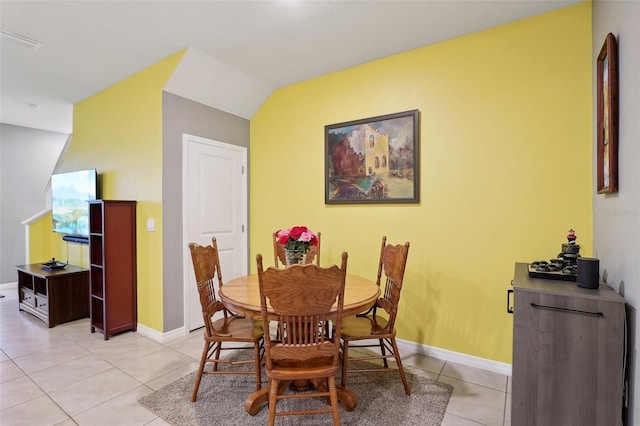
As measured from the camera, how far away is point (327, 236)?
3.31 m

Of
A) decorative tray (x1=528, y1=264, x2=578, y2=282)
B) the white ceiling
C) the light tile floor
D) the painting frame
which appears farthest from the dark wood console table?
the painting frame

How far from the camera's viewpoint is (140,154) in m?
3.23

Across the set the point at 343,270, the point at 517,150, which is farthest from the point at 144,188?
the point at 517,150

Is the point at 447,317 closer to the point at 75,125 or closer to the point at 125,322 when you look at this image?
the point at 125,322

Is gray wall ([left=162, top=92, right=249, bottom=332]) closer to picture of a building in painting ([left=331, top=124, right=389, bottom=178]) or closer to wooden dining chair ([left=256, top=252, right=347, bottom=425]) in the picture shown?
picture of a building in painting ([left=331, top=124, right=389, bottom=178])

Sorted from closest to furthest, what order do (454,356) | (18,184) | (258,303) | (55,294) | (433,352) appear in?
1. (258,303)
2. (454,356)
3. (433,352)
4. (55,294)
5. (18,184)

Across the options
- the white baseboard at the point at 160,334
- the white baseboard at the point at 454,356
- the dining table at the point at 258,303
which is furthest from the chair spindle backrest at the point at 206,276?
the white baseboard at the point at 454,356

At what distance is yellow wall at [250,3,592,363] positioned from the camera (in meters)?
2.21

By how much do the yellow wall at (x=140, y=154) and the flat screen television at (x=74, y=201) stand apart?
0.15m

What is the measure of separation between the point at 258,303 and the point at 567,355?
151cm

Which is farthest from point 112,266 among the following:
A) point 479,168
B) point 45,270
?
point 479,168

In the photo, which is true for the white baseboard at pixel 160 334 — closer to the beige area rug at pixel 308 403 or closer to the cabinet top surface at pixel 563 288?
the beige area rug at pixel 308 403

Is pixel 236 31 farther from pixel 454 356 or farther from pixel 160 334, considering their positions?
pixel 454 356

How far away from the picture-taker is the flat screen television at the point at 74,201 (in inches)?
147
